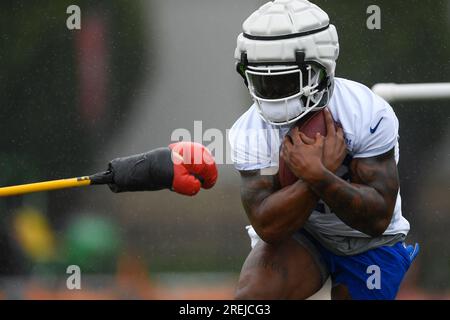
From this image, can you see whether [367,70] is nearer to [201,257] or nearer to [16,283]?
[201,257]

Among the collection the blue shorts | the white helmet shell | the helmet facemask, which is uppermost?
the white helmet shell

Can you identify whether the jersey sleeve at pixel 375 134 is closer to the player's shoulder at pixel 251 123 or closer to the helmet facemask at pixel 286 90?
the helmet facemask at pixel 286 90

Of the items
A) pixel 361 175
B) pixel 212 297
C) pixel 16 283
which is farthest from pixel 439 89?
pixel 16 283

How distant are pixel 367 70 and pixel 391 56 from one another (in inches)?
7.1

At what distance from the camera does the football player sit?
310 cm

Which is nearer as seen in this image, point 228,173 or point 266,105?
point 266,105

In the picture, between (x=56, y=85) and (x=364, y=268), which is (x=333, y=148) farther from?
(x=56, y=85)

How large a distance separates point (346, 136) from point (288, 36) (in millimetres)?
338

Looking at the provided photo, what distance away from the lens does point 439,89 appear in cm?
397

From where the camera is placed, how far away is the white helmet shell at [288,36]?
3.12 m

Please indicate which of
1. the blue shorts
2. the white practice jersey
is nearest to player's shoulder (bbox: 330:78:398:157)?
the white practice jersey

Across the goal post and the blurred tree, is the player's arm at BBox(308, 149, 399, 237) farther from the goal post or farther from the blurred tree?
the blurred tree

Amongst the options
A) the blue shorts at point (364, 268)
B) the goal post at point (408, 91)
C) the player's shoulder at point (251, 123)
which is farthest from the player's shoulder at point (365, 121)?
the goal post at point (408, 91)

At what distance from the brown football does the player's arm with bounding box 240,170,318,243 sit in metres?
0.04
